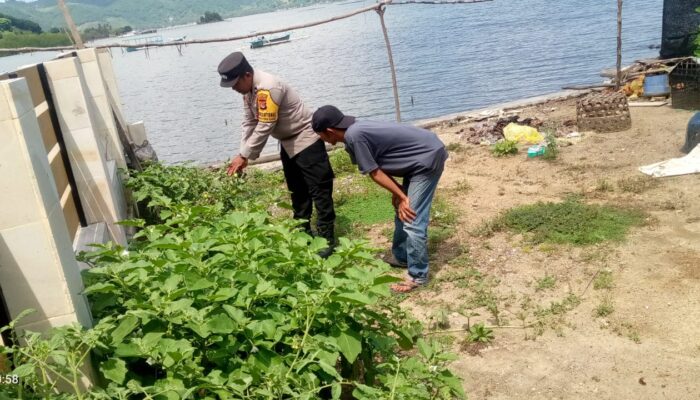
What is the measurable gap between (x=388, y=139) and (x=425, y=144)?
0.97 ft

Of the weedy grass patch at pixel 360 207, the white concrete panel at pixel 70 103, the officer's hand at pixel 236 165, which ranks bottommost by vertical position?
the weedy grass patch at pixel 360 207

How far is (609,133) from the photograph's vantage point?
29.3 ft

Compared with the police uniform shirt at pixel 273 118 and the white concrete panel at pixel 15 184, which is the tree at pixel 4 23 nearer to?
the police uniform shirt at pixel 273 118

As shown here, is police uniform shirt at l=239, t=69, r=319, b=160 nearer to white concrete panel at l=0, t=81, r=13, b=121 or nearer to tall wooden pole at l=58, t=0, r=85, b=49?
white concrete panel at l=0, t=81, r=13, b=121

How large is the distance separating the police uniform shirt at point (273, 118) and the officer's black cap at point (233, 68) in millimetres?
209

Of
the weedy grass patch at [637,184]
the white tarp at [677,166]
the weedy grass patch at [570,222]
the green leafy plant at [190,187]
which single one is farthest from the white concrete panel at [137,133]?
the white tarp at [677,166]

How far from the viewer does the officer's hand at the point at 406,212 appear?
4.78 metres

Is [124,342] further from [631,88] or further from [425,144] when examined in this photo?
[631,88]

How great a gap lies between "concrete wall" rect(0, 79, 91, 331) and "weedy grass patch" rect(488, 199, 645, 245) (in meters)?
4.16

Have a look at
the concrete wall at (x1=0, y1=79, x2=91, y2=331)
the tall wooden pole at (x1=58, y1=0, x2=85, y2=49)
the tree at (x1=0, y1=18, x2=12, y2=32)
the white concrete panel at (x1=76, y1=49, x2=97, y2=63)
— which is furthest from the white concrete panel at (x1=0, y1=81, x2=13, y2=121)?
the tree at (x1=0, y1=18, x2=12, y2=32)

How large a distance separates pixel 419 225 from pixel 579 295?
1.27 m

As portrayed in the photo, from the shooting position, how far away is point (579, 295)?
178 inches

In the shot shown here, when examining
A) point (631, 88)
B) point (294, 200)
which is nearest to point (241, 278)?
point (294, 200)

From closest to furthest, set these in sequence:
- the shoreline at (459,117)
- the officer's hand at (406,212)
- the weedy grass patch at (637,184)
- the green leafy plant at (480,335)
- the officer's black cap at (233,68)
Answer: the green leafy plant at (480,335) < the officer's hand at (406,212) < the officer's black cap at (233,68) < the weedy grass patch at (637,184) < the shoreline at (459,117)
